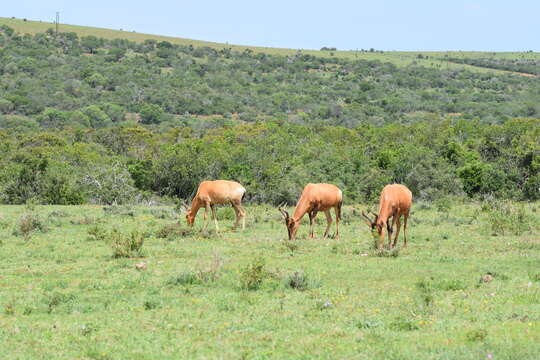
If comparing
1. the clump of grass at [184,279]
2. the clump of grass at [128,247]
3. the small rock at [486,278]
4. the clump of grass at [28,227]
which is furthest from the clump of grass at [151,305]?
the clump of grass at [28,227]

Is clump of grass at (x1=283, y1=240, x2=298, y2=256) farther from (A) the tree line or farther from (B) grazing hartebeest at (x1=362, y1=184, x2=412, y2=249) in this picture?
(A) the tree line

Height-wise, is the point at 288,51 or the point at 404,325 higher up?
the point at 288,51

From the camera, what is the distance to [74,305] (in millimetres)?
12070

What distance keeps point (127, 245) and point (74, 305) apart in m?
5.59

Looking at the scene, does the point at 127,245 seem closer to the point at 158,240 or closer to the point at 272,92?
the point at 158,240

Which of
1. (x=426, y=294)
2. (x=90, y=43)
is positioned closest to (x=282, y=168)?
(x=426, y=294)

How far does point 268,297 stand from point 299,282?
1.05 metres

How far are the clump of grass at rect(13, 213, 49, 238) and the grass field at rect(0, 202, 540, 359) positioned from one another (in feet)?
0.30

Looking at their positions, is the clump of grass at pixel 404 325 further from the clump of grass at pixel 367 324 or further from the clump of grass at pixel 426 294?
the clump of grass at pixel 426 294

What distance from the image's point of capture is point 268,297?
41.1 ft

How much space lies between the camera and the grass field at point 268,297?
9.33 m

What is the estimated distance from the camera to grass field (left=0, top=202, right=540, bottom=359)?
933 cm

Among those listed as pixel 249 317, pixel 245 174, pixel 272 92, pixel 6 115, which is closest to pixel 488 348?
pixel 249 317

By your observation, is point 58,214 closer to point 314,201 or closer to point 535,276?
A: point 314,201
